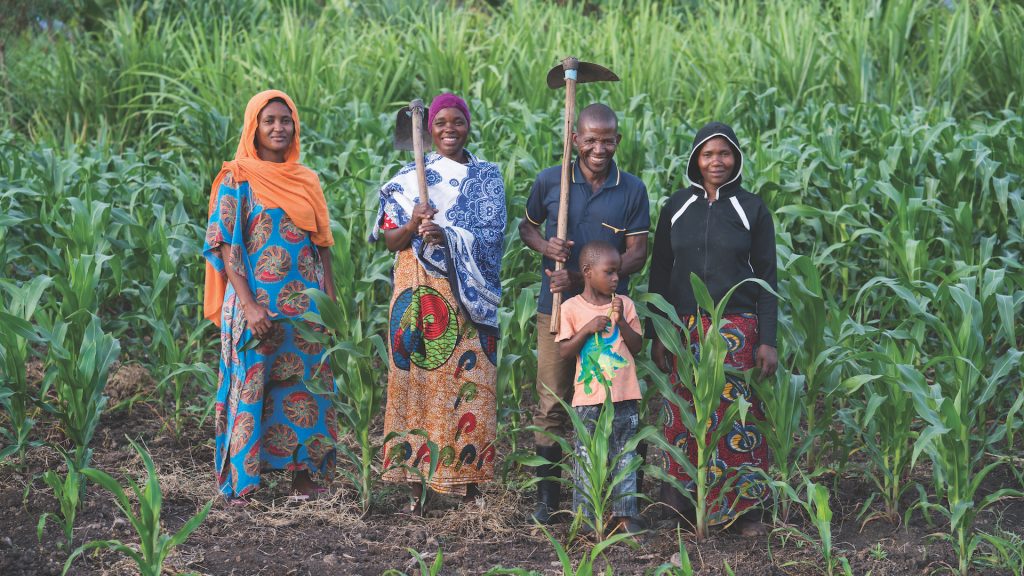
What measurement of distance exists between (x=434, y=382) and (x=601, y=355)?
0.68 meters

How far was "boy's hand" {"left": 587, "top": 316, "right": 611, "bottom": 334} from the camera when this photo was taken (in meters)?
3.47

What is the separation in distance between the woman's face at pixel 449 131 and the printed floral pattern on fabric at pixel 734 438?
41.8 inches

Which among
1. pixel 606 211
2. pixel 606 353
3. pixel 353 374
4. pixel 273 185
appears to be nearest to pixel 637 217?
pixel 606 211

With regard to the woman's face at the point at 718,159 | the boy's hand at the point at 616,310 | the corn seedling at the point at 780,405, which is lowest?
the corn seedling at the point at 780,405

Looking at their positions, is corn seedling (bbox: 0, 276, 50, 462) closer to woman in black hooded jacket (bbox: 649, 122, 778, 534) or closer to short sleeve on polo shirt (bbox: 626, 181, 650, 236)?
short sleeve on polo shirt (bbox: 626, 181, 650, 236)

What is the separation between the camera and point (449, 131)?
3801 mm

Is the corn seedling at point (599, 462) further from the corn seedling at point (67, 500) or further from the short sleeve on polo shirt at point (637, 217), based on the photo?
the corn seedling at point (67, 500)

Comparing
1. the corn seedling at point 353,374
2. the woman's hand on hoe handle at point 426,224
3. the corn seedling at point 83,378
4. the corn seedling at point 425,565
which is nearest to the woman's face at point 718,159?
the woman's hand on hoe handle at point 426,224

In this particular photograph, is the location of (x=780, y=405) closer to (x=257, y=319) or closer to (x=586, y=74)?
(x=586, y=74)

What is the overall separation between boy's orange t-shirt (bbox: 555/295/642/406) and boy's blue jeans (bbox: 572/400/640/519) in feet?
0.16

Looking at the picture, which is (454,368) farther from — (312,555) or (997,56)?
(997,56)

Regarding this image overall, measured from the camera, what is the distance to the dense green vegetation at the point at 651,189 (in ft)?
12.5

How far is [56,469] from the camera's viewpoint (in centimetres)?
430

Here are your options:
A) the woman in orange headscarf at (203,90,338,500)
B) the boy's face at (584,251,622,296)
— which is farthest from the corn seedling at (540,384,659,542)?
the woman in orange headscarf at (203,90,338,500)
